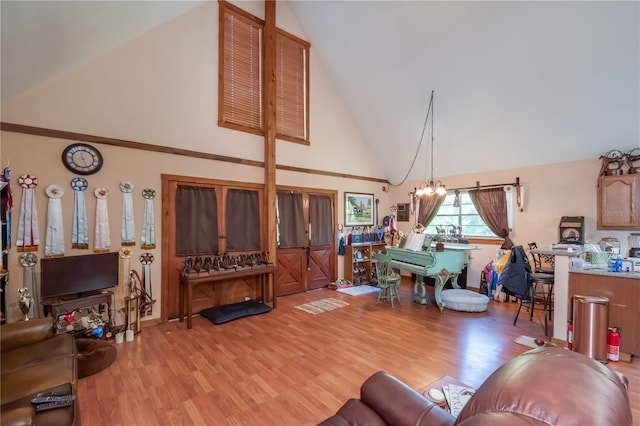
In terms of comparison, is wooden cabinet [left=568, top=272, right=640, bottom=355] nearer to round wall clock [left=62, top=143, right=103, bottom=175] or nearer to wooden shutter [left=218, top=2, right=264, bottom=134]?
wooden shutter [left=218, top=2, right=264, bottom=134]

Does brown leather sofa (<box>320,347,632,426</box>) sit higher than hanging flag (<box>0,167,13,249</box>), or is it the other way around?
hanging flag (<box>0,167,13,249</box>)

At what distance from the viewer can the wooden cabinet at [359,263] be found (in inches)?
260

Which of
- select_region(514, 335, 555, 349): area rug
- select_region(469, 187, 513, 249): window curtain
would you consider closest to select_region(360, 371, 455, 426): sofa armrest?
select_region(514, 335, 555, 349): area rug

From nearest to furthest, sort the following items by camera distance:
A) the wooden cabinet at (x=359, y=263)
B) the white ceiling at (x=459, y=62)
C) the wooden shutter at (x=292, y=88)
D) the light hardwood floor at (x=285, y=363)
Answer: the light hardwood floor at (x=285, y=363)
the white ceiling at (x=459, y=62)
the wooden shutter at (x=292, y=88)
the wooden cabinet at (x=359, y=263)

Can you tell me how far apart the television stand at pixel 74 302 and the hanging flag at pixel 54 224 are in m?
0.59

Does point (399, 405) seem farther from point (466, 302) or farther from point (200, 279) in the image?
point (466, 302)

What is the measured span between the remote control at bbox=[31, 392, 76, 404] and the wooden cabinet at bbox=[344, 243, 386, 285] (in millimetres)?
5333

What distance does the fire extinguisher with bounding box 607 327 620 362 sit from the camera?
9.97 feet

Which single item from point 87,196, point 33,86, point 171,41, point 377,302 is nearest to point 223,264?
point 87,196

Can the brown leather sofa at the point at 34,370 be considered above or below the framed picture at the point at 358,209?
below

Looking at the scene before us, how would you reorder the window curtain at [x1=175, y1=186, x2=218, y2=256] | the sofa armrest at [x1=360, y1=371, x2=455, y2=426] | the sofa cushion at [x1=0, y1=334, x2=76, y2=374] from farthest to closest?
the window curtain at [x1=175, y1=186, x2=218, y2=256] → the sofa cushion at [x1=0, y1=334, x2=76, y2=374] → the sofa armrest at [x1=360, y1=371, x2=455, y2=426]

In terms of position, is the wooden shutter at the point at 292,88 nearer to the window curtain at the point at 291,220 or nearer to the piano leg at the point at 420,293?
the window curtain at the point at 291,220

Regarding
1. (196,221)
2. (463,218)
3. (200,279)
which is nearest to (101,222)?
(196,221)

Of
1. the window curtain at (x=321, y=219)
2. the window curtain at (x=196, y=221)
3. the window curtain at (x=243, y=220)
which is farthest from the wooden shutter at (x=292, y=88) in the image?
the window curtain at (x=196, y=221)
